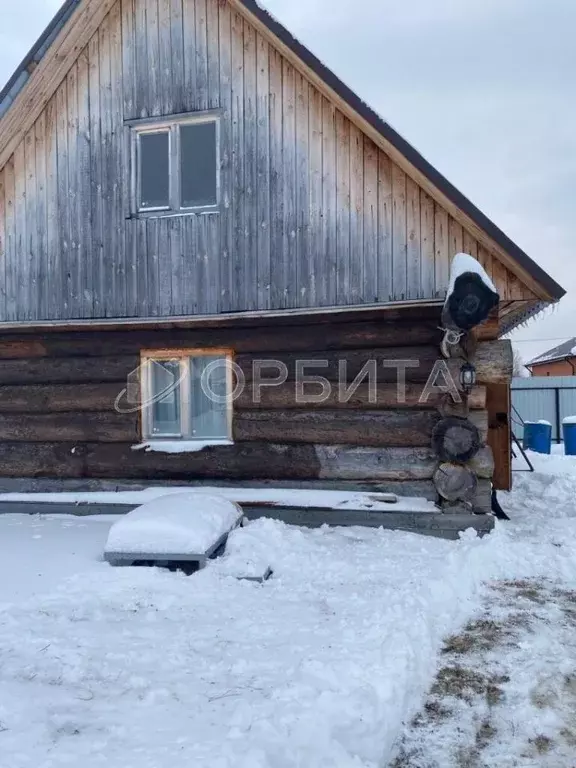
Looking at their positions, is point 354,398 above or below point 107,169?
below

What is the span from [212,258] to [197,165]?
49.6 inches

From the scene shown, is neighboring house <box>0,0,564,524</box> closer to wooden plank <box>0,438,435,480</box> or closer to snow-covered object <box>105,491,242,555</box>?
wooden plank <box>0,438,435,480</box>

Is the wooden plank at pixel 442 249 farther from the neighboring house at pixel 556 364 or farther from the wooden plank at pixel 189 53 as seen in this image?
the neighboring house at pixel 556 364

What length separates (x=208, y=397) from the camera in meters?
7.83

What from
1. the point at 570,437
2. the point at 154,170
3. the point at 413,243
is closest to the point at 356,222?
the point at 413,243

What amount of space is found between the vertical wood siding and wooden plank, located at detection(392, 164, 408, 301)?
15 millimetres

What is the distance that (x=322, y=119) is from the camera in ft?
22.7

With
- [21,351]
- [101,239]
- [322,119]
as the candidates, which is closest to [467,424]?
[322,119]

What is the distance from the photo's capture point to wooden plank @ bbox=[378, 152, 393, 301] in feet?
22.2

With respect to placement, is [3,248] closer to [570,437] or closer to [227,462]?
[227,462]

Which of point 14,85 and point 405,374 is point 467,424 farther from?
point 14,85

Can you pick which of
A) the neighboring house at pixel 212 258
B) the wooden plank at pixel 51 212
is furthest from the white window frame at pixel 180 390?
the wooden plank at pixel 51 212

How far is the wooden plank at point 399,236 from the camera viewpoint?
674cm

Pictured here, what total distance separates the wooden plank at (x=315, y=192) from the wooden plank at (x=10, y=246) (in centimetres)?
394
